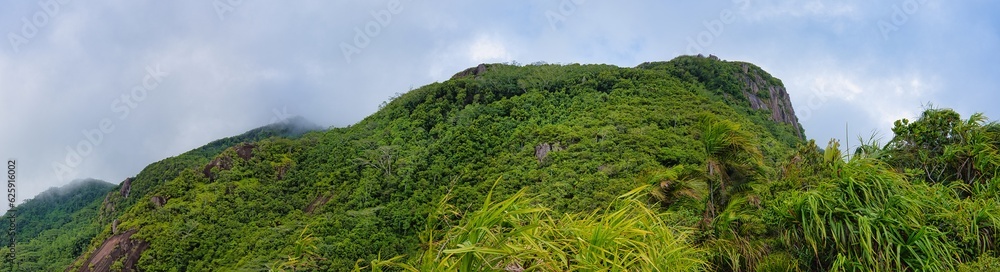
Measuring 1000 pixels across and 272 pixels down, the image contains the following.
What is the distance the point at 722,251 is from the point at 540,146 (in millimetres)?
32322

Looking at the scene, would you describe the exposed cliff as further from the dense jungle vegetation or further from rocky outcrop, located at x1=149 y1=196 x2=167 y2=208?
rocky outcrop, located at x1=149 y1=196 x2=167 y2=208

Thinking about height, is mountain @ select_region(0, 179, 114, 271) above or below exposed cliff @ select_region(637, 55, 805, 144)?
below

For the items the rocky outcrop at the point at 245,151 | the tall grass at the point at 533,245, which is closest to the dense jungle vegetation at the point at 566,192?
the tall grass at the point at 533,245

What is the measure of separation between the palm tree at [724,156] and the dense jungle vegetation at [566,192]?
0.10ft

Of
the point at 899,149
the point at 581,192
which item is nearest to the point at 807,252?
the point at 899,149

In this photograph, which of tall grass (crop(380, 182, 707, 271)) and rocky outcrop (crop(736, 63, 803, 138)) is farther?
rocky outcrop (crop(736, 63, 803, 138))

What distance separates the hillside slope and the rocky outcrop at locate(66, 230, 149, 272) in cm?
13

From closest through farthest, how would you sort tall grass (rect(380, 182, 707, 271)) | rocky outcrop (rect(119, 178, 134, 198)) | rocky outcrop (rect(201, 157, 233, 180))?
tall grass (rect(380, 182, 707, 271)), rocky outcrop (rect(201, 157, 233, 180)), rocky outcrop (rect(119, 178, 134, 198))

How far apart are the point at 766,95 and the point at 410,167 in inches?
1760

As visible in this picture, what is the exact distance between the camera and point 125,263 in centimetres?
3759

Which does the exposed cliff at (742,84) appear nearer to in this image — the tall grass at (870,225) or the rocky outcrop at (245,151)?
the rocky outcrop at (245,151)

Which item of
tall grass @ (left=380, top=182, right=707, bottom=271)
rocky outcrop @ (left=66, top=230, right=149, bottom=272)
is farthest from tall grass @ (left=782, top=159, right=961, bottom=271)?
rocky outcrop @ (left=66, top=230, right=149, bottom=272)

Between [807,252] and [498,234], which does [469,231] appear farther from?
[807,252]

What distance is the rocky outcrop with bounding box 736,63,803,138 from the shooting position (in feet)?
215
